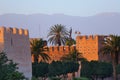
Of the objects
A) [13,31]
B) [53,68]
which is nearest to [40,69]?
[53,68]

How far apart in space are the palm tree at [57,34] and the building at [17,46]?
33801 mm

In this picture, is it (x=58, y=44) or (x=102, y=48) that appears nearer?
(x=102, y=48)

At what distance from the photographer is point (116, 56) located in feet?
183

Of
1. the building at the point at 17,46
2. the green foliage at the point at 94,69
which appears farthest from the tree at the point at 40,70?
the building at the point at 17,46

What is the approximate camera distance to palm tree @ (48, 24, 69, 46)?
6209 cm

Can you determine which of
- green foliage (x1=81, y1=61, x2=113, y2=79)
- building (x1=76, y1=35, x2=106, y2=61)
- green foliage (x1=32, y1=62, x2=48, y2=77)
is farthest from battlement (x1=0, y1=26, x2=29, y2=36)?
building (x1=76, y1=35, x2=106, y2=61)

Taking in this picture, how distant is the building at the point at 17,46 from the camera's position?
82.6ft

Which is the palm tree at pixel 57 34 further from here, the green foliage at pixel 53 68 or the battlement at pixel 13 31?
the battlement at pixel 13 31

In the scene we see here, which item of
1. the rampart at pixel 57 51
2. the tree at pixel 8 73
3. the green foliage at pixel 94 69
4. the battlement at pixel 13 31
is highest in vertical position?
the battlement at pixel 13 31

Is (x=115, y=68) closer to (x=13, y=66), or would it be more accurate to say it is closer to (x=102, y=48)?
(x=102, y=48)

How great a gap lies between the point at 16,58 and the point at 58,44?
124ft

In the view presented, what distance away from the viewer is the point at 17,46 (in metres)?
26.6

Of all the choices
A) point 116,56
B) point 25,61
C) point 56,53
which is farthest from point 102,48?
point 25,61

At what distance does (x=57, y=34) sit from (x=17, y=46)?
116 ft
